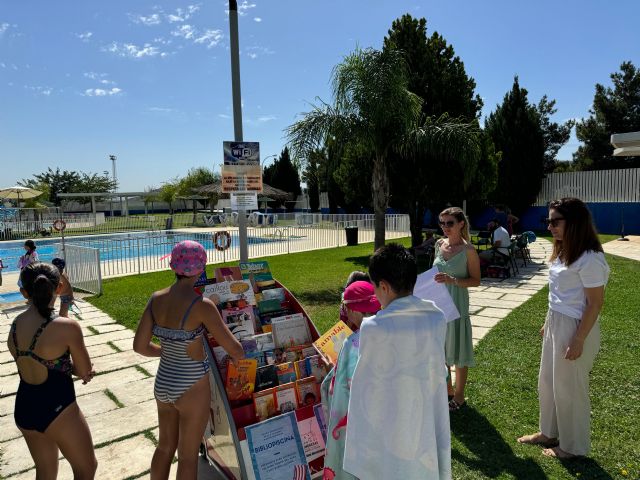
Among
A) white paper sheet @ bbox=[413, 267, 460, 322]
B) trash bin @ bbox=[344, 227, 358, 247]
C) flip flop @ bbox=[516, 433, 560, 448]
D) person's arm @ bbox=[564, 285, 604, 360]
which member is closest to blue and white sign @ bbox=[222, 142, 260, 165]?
white paper sheet @ bbox=[413, 267, 460, 322]

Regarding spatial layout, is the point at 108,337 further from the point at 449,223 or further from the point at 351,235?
the point at 351,235

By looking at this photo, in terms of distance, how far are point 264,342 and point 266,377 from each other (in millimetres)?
282

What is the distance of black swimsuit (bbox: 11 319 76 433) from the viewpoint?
7.79ft

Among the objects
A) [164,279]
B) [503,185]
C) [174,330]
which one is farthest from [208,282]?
[503,185]

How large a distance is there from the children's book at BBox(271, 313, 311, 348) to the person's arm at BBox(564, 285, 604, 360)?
179 cm

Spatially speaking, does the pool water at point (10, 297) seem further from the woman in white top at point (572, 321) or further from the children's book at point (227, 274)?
the woman in white top at point (572, 321)

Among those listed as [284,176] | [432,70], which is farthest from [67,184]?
[432,70]

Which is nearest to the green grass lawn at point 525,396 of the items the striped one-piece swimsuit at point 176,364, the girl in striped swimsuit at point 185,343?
the girl in striped swimsuit at point 185,343

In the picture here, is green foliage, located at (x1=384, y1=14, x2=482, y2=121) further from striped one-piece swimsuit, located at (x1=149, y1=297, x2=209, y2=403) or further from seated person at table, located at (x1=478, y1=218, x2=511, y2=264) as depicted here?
striped one-piece swimsuit, located at (x1=149, y1=297, x2=209, y2=403)

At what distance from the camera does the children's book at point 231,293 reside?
3078mm

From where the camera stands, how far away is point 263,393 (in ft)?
9.26

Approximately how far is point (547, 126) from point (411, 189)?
30.4 metres

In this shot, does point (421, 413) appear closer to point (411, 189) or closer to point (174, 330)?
point (174, 330)

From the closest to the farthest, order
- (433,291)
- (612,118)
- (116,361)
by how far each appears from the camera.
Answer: (433,291) → (116,361) → (612,118)
